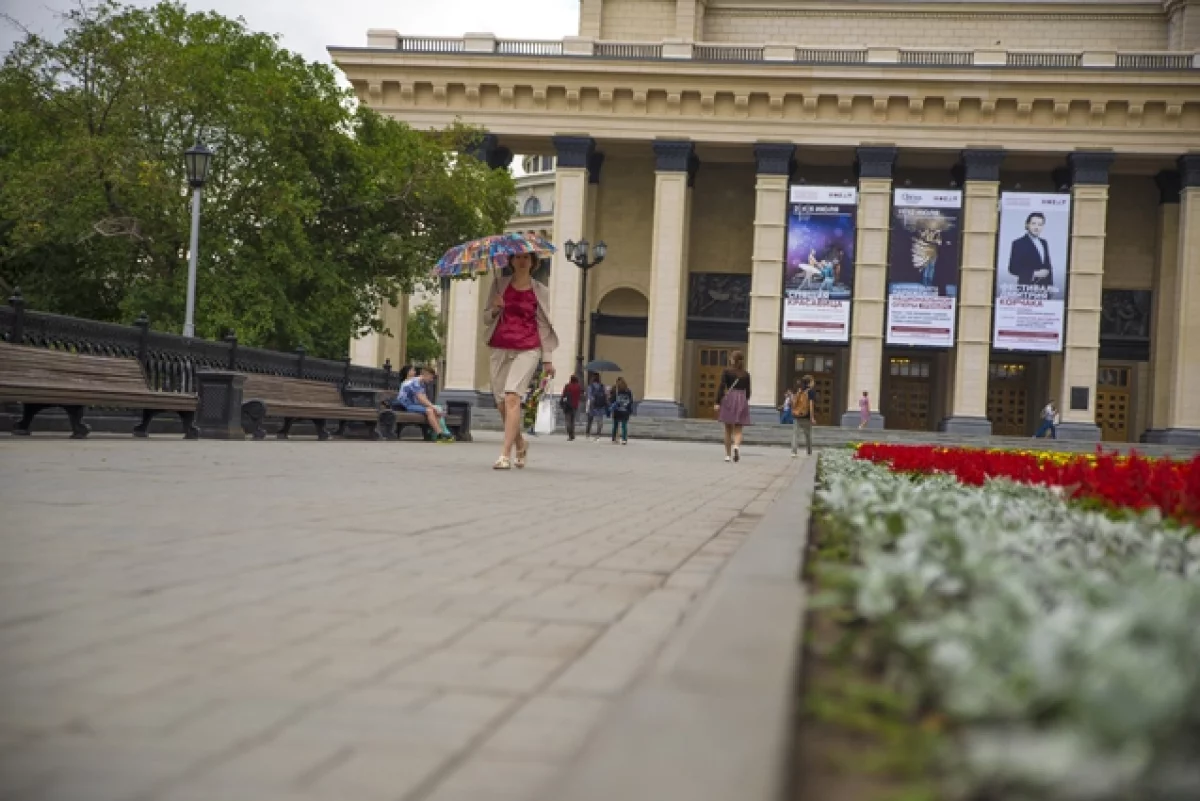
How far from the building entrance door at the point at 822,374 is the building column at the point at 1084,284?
967 centimetres

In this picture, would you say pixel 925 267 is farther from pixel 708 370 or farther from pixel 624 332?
pixel 624 332

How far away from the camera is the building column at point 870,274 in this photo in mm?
43656

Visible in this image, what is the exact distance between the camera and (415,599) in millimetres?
4031

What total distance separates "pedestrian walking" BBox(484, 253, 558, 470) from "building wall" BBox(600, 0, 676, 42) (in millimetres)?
40169

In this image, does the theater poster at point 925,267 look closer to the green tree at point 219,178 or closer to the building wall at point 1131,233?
the building wall at point 1131,233

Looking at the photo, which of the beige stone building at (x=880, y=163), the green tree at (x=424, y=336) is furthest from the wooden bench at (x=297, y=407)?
the green tree at (x=424, y=336)

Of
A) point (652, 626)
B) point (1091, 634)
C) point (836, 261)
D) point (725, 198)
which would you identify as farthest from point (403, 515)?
point (725, 198)

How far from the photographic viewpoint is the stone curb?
5.33 feet

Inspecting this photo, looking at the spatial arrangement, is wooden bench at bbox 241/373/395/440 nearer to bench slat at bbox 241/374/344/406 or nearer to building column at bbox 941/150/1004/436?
bench slat at bbox 241/374/344/406

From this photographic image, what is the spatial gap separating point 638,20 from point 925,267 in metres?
17.0

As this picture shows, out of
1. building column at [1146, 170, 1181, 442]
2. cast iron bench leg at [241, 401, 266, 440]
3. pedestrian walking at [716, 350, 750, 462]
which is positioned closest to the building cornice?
building column at [1146, 170, 1181, 442]

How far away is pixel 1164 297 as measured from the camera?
46.0m

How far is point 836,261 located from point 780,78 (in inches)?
285

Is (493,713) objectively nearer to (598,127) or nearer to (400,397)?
(400,397)
